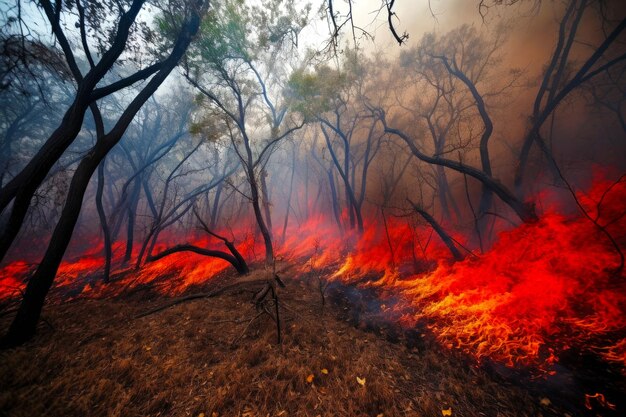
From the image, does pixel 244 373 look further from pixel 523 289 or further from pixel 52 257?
pixel 523 289

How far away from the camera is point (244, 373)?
440 cm

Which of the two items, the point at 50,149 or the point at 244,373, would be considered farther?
the point at 50,149

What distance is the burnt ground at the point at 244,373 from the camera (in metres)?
3.77

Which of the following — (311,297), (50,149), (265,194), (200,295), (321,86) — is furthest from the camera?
(265,194)

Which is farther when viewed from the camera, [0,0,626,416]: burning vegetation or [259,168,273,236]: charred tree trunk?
[259,168,273,236]: charred tree trunk

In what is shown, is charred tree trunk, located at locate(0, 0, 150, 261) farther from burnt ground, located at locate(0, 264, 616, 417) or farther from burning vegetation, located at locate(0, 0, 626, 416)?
burnt ground, located at locate(0, 264, 616, 417)

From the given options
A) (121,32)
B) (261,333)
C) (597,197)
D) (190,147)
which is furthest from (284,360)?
(190,147)

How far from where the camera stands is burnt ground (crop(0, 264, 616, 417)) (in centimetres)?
377

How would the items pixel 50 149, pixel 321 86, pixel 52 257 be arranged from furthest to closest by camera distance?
1. pixel 321 86
2. pixel 52 257
3. pixel 50 149

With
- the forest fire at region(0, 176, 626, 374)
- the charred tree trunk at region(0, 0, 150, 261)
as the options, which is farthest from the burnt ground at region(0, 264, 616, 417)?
the charred tree trunk at region(0, 0, 150, 261)

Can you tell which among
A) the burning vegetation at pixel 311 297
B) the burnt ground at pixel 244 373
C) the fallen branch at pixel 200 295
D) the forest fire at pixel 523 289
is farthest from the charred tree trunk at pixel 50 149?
the forest fire at pixel 523 289

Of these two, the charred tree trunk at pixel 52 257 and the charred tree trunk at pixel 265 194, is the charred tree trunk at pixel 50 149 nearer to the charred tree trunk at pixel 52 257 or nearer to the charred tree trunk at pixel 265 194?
the charred tree trunk at pixel 52 257

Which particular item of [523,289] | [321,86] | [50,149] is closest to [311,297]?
[523,289]

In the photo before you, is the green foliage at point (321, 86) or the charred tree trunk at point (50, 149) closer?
the charred tree trunk at point (50, 149)
